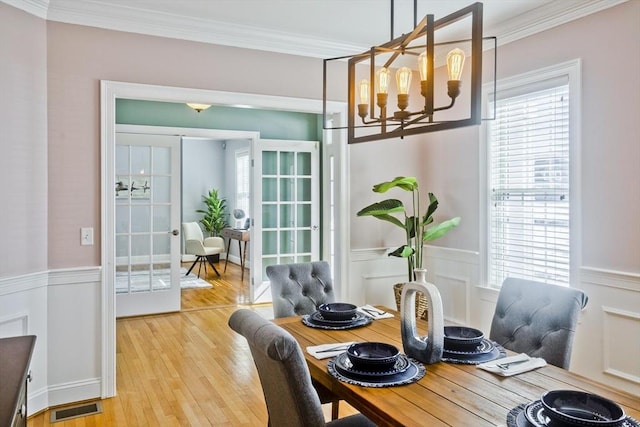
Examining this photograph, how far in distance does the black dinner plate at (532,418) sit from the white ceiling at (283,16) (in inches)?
102

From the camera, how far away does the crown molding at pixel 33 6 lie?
9.43 feet

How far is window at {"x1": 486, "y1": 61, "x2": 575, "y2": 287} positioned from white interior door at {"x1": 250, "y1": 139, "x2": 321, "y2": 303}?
9.39 ft

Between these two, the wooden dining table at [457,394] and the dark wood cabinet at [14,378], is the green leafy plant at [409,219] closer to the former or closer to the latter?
the wooden dining table at [457,394]

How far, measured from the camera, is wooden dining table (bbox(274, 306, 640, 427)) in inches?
55.7

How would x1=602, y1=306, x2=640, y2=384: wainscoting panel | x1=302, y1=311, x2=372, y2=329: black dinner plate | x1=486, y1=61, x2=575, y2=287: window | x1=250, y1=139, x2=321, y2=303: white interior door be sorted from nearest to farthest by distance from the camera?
x1=302, y1=311, x2=372, y2=329: black dinner plate < x1=602, y1=306, x2=640, y2=384: wainscoting panel < x1=486, y1=61, x2=575, y2=287: window < x1=250, y1=139, x2=321, y2=303: white interior door

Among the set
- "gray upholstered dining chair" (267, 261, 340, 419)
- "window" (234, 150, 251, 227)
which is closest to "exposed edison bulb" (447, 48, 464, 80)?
"gray upholstered dining chair" (267, 261, 340, 419)

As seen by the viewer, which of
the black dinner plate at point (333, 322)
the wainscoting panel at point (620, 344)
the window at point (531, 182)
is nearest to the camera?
the black dinner plate at point (333, 322)

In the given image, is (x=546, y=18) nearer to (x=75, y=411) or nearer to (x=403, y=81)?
(x=403, y=81)

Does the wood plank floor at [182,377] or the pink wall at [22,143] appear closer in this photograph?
the pink wall at [22,143]

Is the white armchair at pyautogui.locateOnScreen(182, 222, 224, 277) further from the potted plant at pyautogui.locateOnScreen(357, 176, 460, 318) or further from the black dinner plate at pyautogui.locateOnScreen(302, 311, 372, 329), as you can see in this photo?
the black dinner plate at pyautogui.locateOnScreen(302, 311, 372, 329)

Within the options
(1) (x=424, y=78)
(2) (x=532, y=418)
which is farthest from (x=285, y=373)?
(1) (x=424, y=78)

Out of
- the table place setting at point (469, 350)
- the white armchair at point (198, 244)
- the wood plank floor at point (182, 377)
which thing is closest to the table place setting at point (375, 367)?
the table place setting at point (469, 350)

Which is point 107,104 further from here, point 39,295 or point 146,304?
point 146,304

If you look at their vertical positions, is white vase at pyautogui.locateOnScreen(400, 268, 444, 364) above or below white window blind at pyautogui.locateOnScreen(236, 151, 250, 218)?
below
